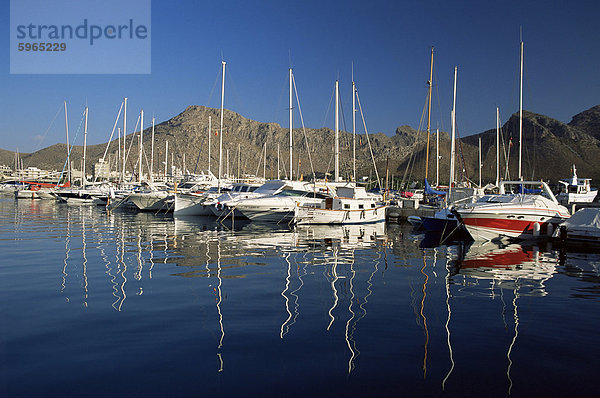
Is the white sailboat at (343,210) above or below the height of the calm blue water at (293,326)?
above

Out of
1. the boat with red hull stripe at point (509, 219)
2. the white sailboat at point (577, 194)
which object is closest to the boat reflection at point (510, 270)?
the boat with red hull stripe at point (509, 219)

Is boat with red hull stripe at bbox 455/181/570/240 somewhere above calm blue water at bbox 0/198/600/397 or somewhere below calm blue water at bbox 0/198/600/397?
above

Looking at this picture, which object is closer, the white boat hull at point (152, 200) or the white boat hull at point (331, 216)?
the white boat hull at point (331, 216)

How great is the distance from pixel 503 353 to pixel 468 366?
2.93 feet

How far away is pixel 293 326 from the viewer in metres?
7.61

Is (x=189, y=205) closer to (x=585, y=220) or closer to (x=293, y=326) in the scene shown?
(x=585, y=220)

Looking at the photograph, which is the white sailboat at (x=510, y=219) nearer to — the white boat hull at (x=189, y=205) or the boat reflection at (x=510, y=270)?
the boat reflection at (x=510, y=270)

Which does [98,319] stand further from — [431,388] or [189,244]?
[189,244]

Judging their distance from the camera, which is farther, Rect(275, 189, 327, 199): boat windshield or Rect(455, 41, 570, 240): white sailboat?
Rect(275, 189, 327, 199): boat windshield

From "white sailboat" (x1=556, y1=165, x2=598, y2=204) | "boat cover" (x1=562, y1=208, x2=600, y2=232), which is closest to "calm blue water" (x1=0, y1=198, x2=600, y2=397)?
"boat cover" (x1=562, y1=208, x2=600, y2=232)

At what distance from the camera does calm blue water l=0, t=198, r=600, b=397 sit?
545cm

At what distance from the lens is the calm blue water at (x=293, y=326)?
5.45m

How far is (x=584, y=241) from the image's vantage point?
20359 millimetres

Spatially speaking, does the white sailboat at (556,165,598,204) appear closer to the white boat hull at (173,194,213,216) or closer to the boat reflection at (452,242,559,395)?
the boat reflection at (452,242,559,395)
